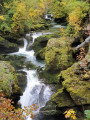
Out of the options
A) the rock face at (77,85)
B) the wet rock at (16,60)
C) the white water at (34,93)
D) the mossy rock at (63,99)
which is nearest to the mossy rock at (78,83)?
the rock face at (77,85)

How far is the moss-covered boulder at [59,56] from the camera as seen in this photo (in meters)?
12.1

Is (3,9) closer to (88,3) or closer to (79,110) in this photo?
(88,3)

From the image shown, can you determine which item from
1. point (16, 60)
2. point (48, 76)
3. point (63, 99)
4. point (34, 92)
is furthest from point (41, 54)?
point (63, 99)

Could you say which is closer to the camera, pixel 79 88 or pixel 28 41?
pixel 79 88

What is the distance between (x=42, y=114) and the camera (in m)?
8.78

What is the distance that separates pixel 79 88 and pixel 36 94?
14.3 feet

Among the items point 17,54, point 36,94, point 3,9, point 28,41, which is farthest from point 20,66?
point 3,9

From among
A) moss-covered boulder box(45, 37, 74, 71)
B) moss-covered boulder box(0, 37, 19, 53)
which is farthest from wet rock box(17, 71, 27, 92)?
moss-covered boulder box(0, 37, 19, 53)

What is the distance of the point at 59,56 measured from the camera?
12.5 metres

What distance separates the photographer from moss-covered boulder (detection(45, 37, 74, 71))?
12.1 metres

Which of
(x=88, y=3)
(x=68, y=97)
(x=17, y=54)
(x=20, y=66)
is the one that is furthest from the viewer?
(x=17, y=54)

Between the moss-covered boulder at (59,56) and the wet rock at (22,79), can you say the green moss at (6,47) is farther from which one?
the moss-covered boulder at (59,56)

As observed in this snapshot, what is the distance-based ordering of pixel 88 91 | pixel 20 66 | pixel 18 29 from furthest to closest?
pixel 18 29
pixel 20 66
pixel 88 91

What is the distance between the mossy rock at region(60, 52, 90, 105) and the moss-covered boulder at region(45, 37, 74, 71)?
3.38 meters
